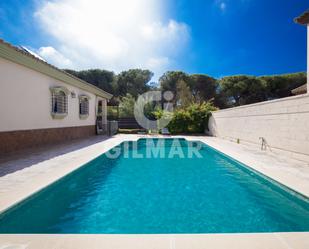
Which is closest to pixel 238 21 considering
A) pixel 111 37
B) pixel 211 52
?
pixel 211 52

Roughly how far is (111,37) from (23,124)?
712 centimetres

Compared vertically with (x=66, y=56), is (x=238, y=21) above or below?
above

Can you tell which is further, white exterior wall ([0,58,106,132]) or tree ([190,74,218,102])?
tree ([190,74,218,102])

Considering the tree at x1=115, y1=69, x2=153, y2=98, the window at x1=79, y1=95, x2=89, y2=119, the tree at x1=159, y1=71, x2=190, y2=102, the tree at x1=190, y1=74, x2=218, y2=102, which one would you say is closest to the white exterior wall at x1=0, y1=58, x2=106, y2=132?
the window at x1=79, y1=95, x2=89, y2=119

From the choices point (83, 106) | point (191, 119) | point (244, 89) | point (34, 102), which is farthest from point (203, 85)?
point (34, 102)

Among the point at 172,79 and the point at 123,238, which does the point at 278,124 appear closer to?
the point at 123,238

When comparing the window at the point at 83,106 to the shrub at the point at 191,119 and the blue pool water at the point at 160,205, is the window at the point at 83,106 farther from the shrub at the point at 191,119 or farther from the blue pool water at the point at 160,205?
the blue pool water at the point at 160,205

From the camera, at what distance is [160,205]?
352 centimetres

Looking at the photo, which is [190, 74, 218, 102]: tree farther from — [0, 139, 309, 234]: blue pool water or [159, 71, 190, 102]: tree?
[0, 139, 309, 234]: blue pool water

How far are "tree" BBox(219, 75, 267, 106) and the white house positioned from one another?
84.9ft

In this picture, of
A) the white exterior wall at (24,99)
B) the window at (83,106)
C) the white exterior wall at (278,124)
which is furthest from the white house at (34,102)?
the white exterior wall at (278,124)

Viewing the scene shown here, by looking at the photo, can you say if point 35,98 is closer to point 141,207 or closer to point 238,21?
point 141,207

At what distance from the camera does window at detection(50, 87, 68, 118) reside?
931 cm

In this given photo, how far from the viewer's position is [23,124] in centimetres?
731
